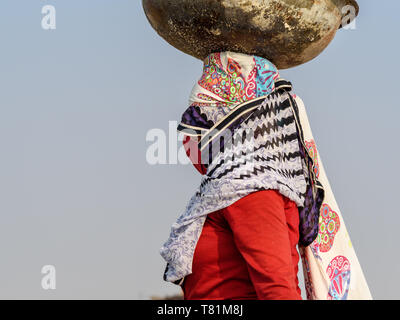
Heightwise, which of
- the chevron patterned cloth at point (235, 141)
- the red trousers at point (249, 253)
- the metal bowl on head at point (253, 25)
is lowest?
the red trousers at point (249, 253)

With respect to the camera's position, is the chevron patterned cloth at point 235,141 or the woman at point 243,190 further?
the chevron patterned cloth at point 235,141

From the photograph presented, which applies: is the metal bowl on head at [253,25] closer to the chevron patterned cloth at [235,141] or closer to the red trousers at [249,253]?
the chevron patterned cloth at [235,141]

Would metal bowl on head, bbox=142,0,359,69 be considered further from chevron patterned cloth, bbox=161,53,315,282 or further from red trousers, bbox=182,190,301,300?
red trousers, bbox=182,190,301,300

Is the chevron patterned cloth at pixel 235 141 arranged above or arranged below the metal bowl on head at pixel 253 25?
below

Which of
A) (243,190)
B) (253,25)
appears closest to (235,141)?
(243,190)

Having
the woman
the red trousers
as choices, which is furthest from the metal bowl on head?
the red trousers

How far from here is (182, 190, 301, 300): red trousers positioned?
204 centimetres

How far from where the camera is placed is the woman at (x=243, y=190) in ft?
6.79

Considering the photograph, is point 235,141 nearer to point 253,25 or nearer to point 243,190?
point 243,190

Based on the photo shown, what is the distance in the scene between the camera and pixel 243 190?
210 cm

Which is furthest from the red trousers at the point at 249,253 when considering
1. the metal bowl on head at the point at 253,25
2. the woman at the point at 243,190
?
the metal bowl on head at the point at 253,25

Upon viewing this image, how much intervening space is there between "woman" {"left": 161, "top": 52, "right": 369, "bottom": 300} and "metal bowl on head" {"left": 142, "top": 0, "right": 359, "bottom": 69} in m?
0.06
